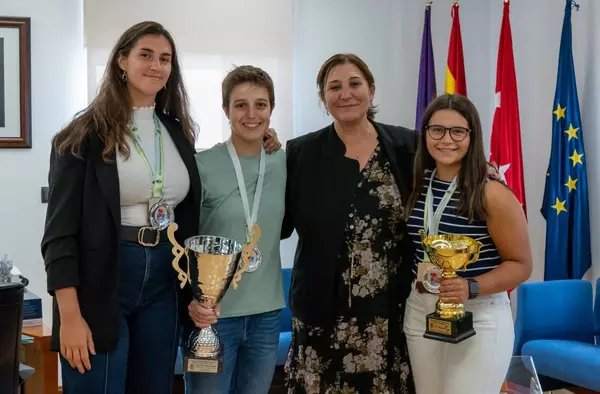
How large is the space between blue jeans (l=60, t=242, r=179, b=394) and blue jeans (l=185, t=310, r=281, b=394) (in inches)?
6.0

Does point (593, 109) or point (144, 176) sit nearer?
point (144, 176)

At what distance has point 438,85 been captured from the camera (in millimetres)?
4711

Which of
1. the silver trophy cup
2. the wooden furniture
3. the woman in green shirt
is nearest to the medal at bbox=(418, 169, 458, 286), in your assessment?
the woman in green shirt

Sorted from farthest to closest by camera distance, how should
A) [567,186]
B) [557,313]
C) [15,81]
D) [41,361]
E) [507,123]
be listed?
[507,123]
[567,186]
[15,81]
[557,313]
[41,361]

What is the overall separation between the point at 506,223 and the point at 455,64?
2.84 meters

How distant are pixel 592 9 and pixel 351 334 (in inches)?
113

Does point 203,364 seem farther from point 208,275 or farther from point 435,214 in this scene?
point 435,214

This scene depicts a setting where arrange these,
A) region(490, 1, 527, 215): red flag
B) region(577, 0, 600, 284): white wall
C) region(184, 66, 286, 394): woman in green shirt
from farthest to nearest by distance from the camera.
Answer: region(490, 1, 527, 215): red flag
region(577, 0, 600, 284): white wall
region(184, 66, 286, 394): woman in green shirt

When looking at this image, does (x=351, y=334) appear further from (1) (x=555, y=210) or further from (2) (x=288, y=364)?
(1) (x=555, y=210)

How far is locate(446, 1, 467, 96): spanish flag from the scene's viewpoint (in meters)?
4.39

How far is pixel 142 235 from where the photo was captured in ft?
5.44

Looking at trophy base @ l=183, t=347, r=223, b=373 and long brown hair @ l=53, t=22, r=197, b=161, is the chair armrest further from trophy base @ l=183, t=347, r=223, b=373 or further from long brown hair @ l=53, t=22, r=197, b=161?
long brown hair @ l=53, t=22, r=197, b=161

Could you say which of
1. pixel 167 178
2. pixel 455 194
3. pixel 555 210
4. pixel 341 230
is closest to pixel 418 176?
pixel 455 194

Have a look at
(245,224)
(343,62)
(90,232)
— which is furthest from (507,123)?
(90,232)
